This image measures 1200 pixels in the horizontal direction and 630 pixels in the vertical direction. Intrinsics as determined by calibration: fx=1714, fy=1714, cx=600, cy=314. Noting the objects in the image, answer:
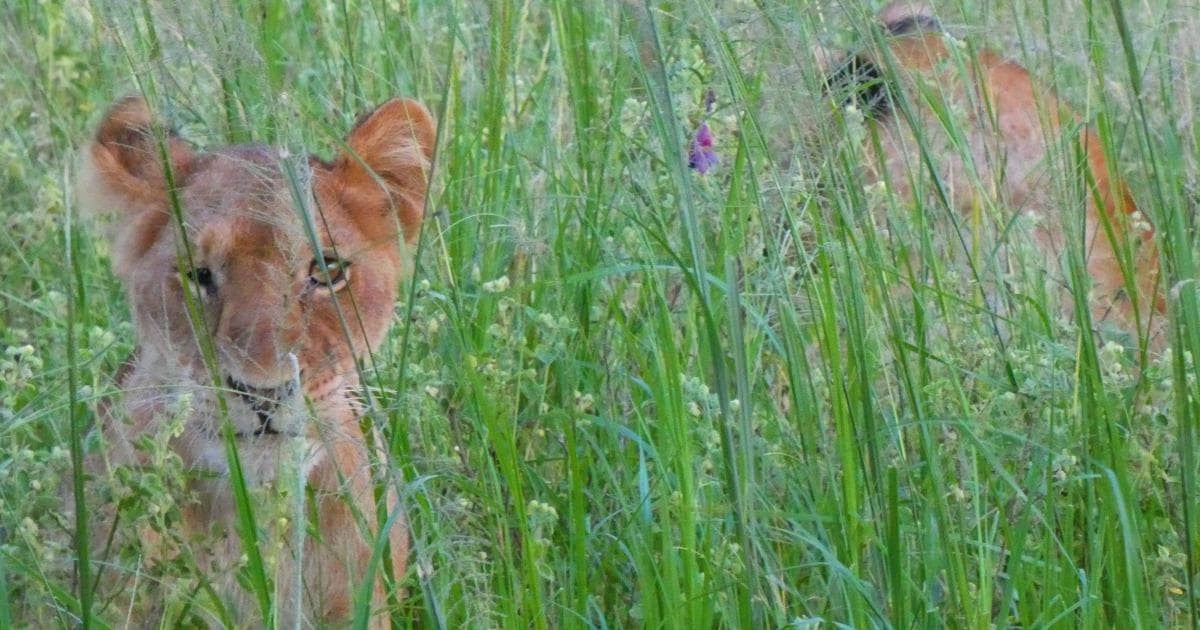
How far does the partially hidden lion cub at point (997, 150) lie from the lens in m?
2.09

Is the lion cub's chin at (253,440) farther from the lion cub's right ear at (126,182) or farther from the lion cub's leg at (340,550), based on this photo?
the lion cub's right ear at (126,182)

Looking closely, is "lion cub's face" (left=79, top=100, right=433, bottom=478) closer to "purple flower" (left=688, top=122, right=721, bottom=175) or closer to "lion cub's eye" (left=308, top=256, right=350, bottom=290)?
"lion cub's eye" (left=308, top=256, right=350, bottom=290)

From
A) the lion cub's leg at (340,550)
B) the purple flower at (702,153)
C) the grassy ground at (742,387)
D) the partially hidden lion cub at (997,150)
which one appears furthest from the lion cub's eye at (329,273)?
the partially hidden lion cub at (997,150)

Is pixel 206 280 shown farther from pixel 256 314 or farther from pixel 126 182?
pixel 126 182

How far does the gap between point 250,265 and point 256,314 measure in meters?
0.12

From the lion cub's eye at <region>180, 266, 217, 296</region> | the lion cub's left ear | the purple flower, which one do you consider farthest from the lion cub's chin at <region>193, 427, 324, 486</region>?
the purple flower

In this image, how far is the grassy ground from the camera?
184cm

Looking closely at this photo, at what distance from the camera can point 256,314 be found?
7.55 ft

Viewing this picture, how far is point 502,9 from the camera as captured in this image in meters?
2.11

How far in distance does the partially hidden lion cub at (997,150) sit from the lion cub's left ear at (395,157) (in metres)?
0.65

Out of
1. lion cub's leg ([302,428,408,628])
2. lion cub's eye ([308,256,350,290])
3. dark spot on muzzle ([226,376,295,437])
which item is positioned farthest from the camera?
lion cub's leg ([302,428,408,628])

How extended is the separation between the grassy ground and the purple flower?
1.1 inches

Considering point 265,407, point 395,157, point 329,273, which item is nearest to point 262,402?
point 265,407

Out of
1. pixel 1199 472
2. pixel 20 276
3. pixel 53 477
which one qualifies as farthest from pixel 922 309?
pixel 20 276
